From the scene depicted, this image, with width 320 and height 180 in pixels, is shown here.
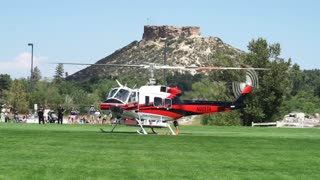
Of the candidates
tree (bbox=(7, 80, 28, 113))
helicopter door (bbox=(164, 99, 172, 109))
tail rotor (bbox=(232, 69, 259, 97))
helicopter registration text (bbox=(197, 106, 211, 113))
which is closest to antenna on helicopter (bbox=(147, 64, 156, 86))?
helicopter door (bbox=(164, 99, 172, 109))

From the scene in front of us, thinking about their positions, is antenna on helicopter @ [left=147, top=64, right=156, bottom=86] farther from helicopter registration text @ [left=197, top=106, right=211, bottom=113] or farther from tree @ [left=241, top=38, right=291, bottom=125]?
tree @ [left=241, top=38, right=291, bottom=125]

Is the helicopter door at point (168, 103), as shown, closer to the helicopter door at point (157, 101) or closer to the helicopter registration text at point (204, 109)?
the helicopter door at point (157, 101)

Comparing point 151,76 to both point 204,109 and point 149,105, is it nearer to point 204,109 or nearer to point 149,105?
point 149,105

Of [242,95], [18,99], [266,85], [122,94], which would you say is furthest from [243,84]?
[18,99]

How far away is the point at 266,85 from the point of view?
8400 centimetres

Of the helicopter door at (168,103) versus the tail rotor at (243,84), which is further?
the tail rotor at (243,84)

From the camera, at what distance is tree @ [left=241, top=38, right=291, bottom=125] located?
8406 cm

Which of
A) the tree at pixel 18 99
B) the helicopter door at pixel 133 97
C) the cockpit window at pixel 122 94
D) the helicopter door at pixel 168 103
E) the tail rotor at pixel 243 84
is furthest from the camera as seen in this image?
the tree at pixel 18 99

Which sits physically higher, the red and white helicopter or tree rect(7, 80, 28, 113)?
tree rect(7, 80, 28, 113)

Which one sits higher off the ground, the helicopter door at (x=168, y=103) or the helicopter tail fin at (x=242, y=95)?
the helicopter tail fin at (x=242, y=95)

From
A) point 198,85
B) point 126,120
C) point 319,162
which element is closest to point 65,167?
point 319,162

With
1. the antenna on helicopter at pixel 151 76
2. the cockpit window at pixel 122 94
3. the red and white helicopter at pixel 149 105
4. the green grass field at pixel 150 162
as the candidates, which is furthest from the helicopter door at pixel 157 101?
the green grass field at pixel 150 162

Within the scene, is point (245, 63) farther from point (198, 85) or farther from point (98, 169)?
point (98, 169)

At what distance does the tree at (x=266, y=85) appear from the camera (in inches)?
3310
